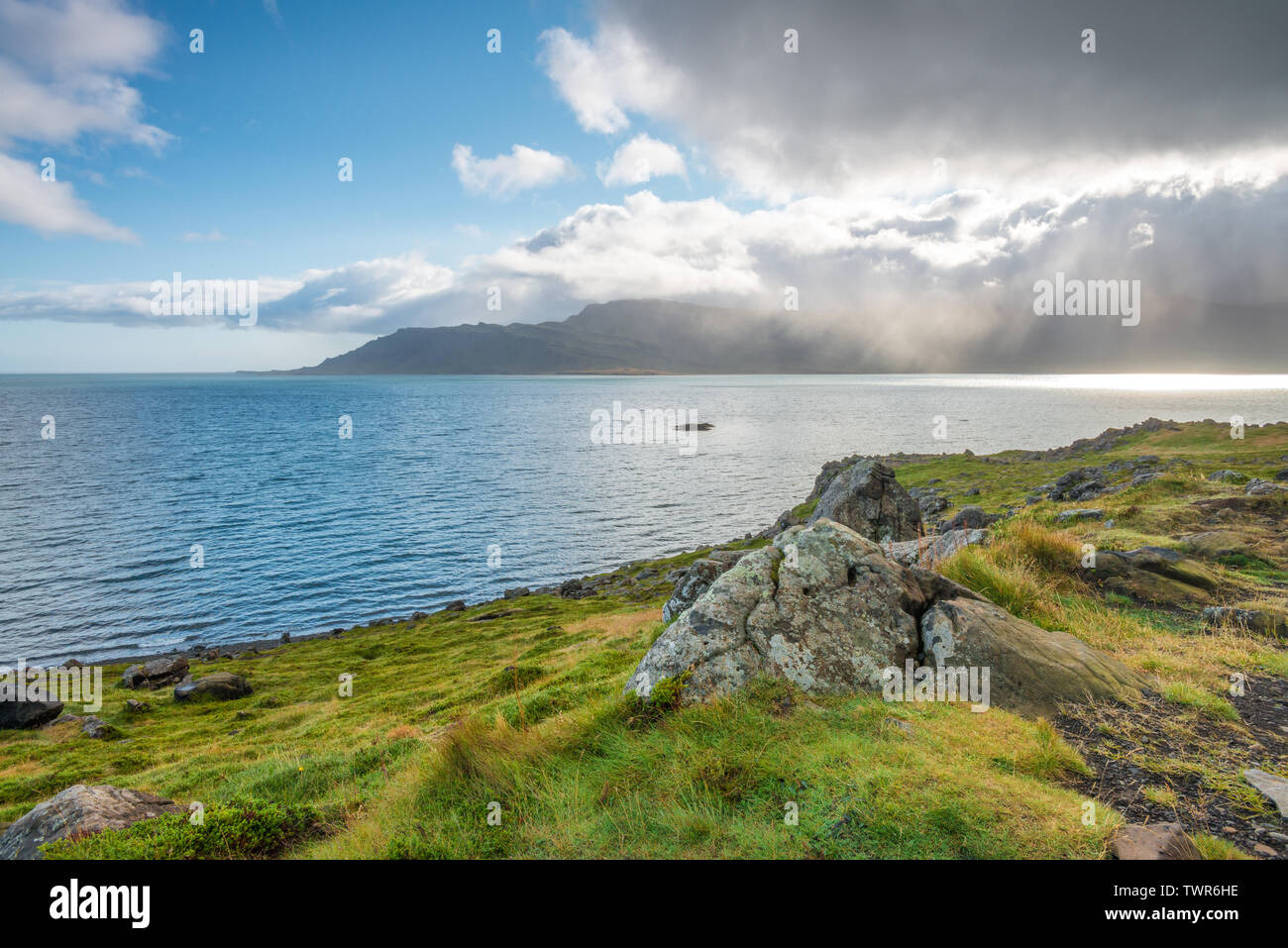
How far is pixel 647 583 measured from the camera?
36438 millimetres

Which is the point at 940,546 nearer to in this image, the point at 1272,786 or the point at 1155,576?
the point at 1155,576

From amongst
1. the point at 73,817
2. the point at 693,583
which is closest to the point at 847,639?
the point at 693,583

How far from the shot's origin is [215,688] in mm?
24062

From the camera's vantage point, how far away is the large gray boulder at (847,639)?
313 inches

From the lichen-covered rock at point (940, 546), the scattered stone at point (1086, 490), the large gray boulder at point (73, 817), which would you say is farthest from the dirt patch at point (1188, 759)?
the scattered stone at point (1086, 490)

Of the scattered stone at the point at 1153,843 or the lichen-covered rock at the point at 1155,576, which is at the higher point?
the lichen-covered rock at the point at 1155,576

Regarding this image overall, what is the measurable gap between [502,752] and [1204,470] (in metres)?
39.0

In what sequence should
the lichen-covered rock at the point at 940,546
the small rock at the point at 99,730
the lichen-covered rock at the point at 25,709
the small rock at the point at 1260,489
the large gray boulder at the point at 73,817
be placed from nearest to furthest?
the large gray boulder at the point at 73,817 < the lichen-covered rock at the point at 940,546 < the small rock at the point at 1260,489 < the small rock at the point at 99,730 < the lichen-covered rock at the point at 25,709

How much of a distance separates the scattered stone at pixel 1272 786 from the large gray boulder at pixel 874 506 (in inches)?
718

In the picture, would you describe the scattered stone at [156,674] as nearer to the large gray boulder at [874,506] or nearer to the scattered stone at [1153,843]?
the large gray boulder at [874,506]
